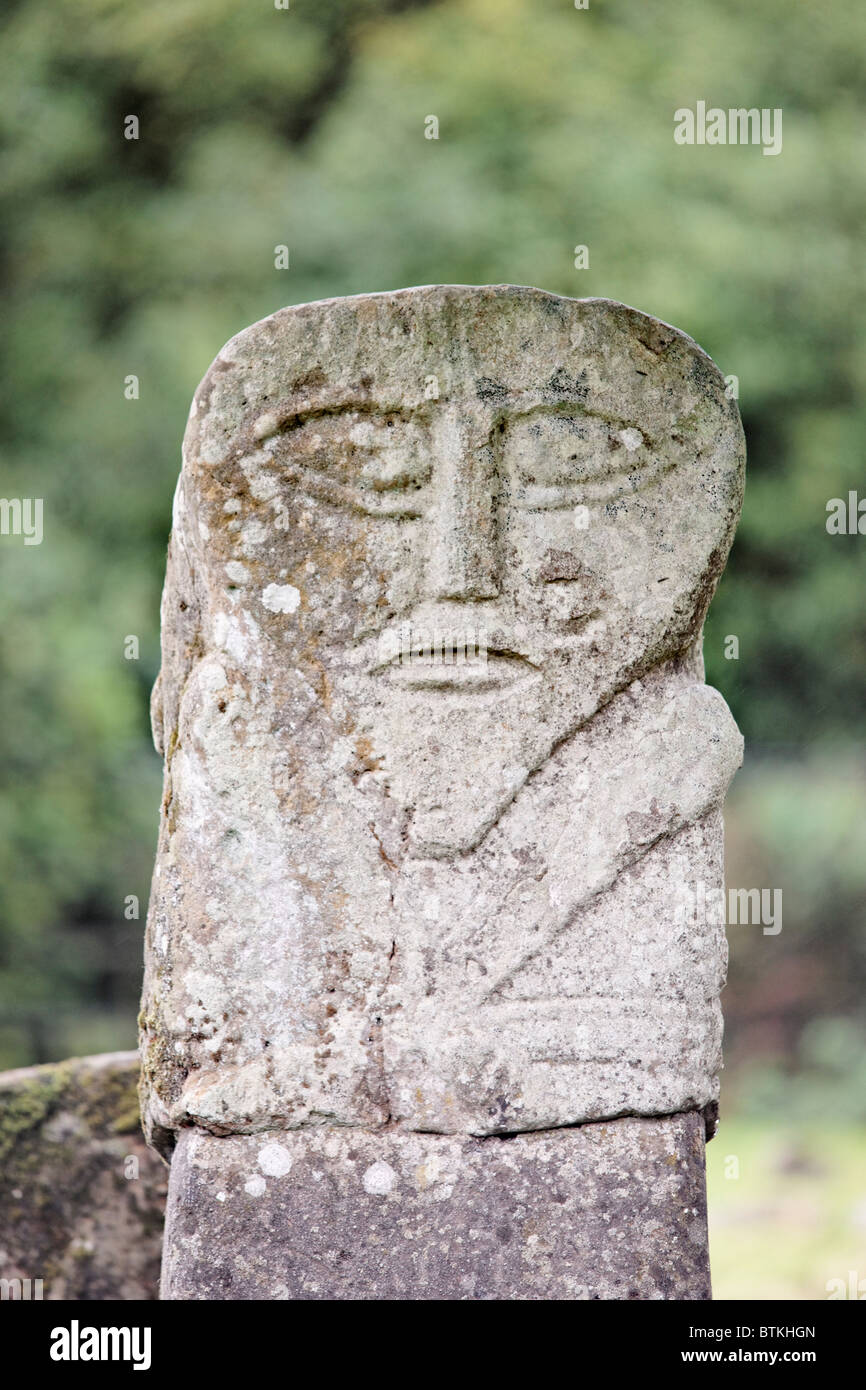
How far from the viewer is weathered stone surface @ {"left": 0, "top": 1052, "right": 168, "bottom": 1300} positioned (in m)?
3.38

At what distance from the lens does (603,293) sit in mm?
6195

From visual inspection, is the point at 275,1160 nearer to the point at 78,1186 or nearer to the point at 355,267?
the point at 78,1186

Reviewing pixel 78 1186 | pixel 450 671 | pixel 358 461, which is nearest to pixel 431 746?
pixel 450 671

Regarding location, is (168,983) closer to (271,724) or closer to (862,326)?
(271,724)

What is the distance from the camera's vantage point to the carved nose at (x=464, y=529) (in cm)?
238

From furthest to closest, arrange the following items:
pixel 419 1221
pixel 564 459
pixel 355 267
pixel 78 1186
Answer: pixel 355 267, pixel 78 1186, pixel 564 459, pixel 419 1221

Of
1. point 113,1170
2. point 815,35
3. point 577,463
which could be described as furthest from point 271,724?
point 815,35

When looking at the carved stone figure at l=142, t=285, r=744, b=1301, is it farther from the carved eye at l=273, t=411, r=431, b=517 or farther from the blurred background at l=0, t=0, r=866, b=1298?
the blurred background at l=0, t=0, r=866, b=1298

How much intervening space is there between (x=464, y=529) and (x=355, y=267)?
4.21 metres

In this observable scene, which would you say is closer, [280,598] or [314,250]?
[280,598]

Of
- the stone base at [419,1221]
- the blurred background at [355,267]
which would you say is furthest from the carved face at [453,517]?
the blurred background at [355,267]

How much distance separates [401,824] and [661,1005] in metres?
0.50

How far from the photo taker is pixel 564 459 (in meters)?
2.43

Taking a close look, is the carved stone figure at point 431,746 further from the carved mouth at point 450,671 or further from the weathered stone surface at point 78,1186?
the weathered stone surface at point 78,1186
